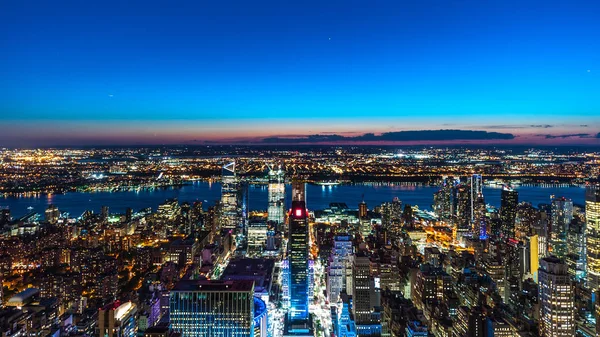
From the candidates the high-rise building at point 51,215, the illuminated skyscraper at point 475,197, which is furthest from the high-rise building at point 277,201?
the high-rise building at point 51,215

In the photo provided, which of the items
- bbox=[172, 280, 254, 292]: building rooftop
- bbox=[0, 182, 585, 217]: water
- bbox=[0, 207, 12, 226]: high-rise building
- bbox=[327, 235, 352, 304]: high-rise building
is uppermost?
bbox=[172, 280, 254, 292]: building rooftop

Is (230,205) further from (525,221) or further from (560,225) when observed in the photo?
(560,225)

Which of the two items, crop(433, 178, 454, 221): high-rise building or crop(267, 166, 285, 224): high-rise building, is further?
crop(433, 178, 454, 221): high-rise building

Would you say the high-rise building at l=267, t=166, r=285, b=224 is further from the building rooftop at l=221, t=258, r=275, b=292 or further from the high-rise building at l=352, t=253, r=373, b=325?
the high-rise building at l=352, t=253, r=373, b=325

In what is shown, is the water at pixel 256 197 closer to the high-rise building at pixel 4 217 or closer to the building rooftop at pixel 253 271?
the high-rise building at pixel 4 217

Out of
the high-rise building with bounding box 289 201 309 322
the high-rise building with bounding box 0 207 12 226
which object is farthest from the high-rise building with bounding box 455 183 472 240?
the high-rise building with bounding box 0 207 12 226

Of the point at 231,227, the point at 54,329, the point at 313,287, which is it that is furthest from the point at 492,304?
the point at 231,227

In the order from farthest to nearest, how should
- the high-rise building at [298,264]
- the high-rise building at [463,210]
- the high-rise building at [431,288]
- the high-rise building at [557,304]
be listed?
the high-rise building at [463,210] → the high-rise building at [298,264] → the high-rise building at [431,288] → the high-rise building at [557,304]
